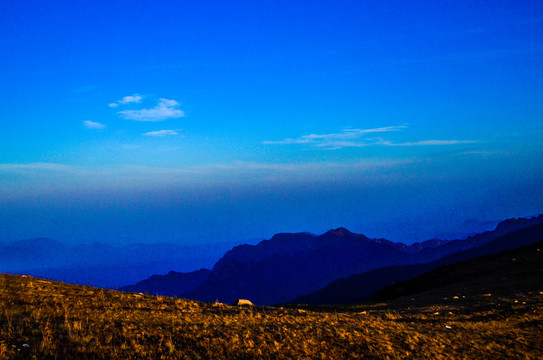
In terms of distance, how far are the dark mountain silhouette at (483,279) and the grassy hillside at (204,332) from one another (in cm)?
1430

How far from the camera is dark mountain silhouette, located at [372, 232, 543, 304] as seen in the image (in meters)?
34.9

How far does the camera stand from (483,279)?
144ft

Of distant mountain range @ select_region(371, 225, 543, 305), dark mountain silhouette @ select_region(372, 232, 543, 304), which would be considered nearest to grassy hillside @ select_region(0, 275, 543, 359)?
distant mountain range @ select_region(371, 225, 543, 305)

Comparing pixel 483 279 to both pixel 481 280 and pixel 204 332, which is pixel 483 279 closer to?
pixel 481 280

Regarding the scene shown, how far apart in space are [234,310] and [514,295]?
23530 millimetres

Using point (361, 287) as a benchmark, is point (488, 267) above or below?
above

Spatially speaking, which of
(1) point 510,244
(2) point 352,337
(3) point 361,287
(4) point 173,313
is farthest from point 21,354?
(1) point 510,244

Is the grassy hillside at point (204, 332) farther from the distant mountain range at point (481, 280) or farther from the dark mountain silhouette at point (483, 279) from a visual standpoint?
the dark mountain silhouette at point (483, 279)

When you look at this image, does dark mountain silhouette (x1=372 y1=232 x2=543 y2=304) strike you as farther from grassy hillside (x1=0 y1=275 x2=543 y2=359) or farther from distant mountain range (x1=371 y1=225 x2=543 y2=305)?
grassy hillside (x1=0 y1=275 x2=543 y2=359)

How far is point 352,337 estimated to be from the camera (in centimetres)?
1448

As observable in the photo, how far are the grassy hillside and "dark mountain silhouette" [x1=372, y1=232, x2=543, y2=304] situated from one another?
46.9ft

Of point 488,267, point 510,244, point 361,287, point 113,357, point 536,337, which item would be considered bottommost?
point 361,287

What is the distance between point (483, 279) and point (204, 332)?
137 ft

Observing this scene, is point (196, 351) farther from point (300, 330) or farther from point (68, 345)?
point (300, 330)
